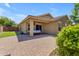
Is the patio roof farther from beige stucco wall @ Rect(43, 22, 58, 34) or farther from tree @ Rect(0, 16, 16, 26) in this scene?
tree @ Rect(0, 16, 16, 26)

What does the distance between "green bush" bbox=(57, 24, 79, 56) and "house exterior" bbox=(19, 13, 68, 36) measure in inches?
15.2

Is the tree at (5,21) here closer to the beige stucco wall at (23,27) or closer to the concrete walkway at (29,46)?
the beige stucco wall at (23,27)

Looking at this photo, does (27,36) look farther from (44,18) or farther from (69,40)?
(69,40)

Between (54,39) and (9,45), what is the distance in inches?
42.4

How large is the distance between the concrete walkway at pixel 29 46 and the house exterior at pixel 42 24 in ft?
0.54

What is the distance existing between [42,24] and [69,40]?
90cm

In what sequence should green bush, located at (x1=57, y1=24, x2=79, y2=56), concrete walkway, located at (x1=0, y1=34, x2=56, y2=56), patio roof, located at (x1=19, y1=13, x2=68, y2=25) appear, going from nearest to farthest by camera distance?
green bush, located at (x1=57, y1=24, x2=79, y2=56) < concrete walkway, located at (x1=0, y1=34, x2=56, y2=56) < patio roof, located at (x1=19, y1=13, x2=68, y2=25)

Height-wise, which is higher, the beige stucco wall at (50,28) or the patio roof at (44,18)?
the patio roof at (44,18)

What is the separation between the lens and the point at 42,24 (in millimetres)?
4828

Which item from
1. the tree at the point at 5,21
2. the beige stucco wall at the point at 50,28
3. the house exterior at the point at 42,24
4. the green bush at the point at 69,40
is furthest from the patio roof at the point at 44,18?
the green bush at the point at 69,40

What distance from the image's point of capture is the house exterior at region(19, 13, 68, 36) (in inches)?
187

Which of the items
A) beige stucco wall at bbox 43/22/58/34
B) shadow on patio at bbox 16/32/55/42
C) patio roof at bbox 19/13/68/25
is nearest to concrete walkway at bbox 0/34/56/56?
shadow on patio at bbox 16/32/55/42

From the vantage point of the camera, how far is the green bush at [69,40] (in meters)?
4.20

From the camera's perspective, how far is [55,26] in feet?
16.0
